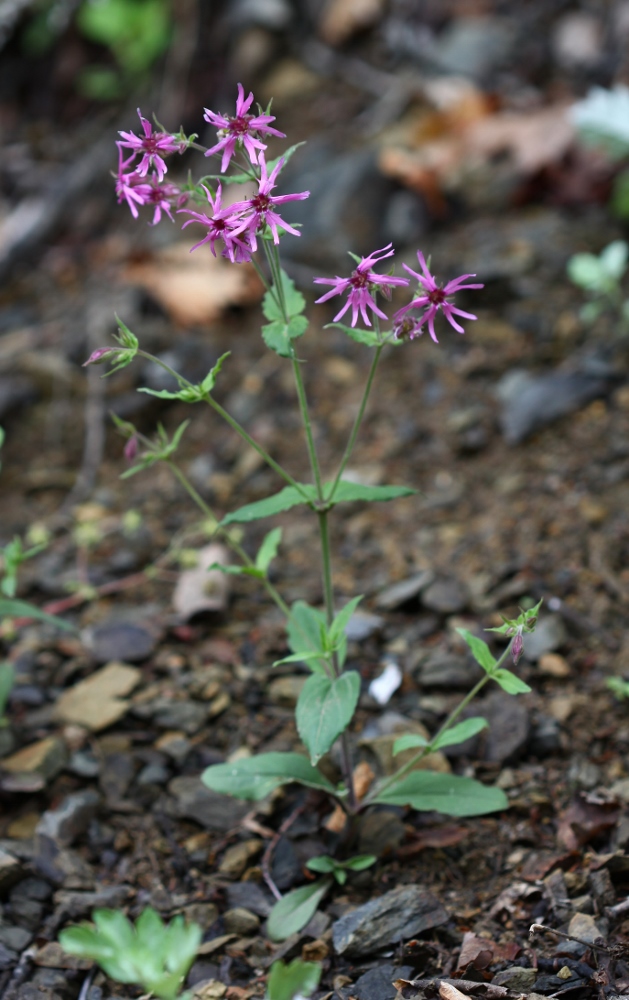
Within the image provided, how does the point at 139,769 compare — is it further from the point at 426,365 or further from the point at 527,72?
the point at 527,72

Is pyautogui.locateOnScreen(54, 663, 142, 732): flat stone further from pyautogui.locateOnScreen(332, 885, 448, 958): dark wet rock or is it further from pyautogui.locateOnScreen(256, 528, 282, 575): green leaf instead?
pyautogui.locateOnScreen(332, 885, 448, 958): dark wet rock

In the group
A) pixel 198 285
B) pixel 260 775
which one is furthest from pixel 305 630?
pixel 198 285

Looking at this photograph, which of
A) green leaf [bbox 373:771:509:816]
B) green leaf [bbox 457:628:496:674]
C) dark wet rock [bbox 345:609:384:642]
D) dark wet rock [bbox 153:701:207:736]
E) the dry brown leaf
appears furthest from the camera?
the dry brown leaf

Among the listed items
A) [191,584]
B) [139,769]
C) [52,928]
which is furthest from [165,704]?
[52,928]

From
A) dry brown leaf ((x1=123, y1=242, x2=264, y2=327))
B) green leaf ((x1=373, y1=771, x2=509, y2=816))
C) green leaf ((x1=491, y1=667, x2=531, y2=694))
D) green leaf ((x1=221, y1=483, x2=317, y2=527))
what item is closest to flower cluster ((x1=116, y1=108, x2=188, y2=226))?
green leaf ((x1=221, y1=483, x2=317, y2=527))

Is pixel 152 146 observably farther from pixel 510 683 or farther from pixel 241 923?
pixel 241 923
